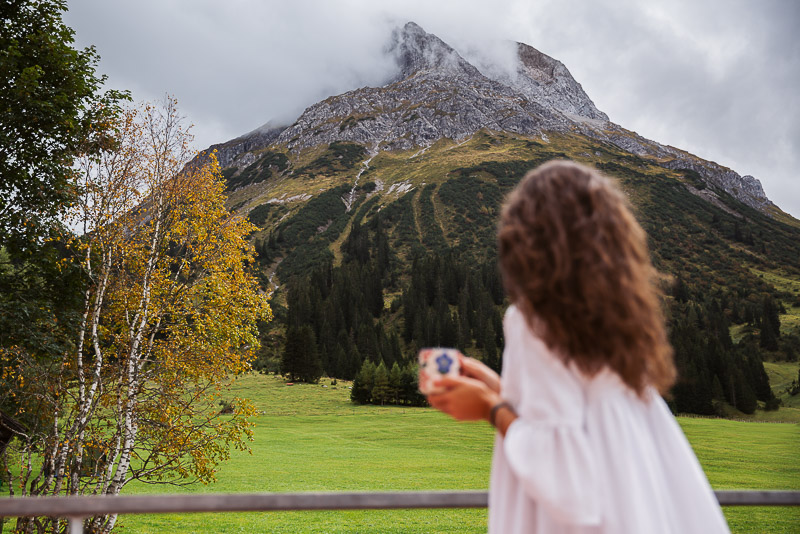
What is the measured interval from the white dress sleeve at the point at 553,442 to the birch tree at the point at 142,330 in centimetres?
890

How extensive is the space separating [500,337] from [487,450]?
2190 inches

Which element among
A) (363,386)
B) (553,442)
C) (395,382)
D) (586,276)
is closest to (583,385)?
(553,442)

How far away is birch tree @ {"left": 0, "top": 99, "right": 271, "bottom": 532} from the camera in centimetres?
840

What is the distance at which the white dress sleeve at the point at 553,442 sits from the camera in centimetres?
129

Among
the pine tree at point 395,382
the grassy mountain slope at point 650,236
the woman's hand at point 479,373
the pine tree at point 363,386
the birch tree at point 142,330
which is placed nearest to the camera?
the woman's hand at point 479,373

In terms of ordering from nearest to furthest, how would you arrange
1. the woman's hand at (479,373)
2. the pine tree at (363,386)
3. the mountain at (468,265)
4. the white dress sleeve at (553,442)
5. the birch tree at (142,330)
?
1. the white dress sleeve at (553,442)
2. the woman's hand at (479,373)
3. the birch tree at (142,330)
4. the pine tree at (363,386)
5. the mountain at (468,265)

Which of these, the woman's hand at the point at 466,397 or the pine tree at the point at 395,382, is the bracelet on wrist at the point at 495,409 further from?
the pine tree at the point at 395,382

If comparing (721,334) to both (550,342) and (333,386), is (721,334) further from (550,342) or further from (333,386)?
(550,342)

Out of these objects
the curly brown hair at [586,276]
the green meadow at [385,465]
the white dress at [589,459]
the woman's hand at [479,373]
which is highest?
the curly brown hair at [586,276]

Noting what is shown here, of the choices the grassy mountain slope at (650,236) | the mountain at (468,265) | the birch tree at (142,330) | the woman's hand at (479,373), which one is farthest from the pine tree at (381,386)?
the woman's hand at (479,373)

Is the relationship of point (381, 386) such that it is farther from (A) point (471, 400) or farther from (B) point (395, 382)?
(A) point (471, 400)

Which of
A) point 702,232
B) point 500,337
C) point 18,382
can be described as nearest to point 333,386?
point 500,337

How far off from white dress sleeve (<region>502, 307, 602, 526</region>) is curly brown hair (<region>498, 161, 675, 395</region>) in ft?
0.22

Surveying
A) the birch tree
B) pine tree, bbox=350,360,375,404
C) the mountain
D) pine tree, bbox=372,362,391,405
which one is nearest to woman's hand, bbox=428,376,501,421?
the birch tree
